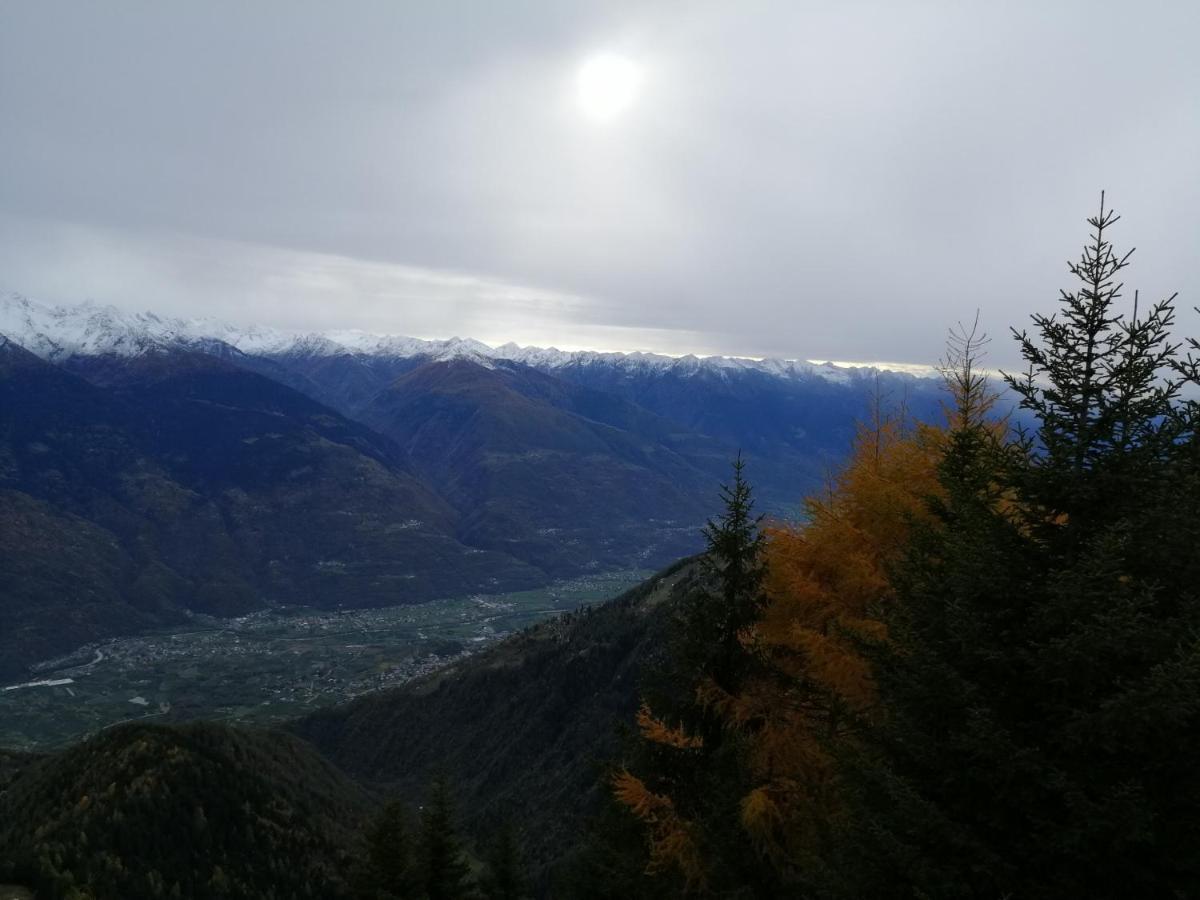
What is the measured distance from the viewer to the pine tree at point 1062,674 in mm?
7172

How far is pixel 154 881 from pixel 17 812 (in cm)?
1412

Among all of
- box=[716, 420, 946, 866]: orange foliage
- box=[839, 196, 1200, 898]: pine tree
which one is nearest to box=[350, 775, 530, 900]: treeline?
box=[716, 420, 946, 866]: orange foliage

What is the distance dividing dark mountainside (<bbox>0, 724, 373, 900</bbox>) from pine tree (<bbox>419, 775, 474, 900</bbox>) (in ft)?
49.5

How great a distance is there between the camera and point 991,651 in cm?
815

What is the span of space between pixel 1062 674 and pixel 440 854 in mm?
31475

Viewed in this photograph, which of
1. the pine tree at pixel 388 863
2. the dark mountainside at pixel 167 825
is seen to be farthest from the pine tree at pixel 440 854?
the dark mountainside at pixel 167 825

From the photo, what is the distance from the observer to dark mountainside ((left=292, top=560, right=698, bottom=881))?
9219 centimetres

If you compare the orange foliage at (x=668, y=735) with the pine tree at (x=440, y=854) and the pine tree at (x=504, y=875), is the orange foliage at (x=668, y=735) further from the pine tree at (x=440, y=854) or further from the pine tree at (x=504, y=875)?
the pine tree at (x=504, y=875)

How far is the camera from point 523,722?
119m

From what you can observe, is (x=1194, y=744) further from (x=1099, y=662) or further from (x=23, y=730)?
(x=23, y=730)

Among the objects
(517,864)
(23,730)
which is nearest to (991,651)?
(517,864)

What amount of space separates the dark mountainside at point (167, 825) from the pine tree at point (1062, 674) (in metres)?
37.6

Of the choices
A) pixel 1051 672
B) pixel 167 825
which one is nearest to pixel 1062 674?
pixel 1051 672

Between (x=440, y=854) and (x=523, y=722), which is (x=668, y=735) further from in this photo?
(x=523, y=722)
